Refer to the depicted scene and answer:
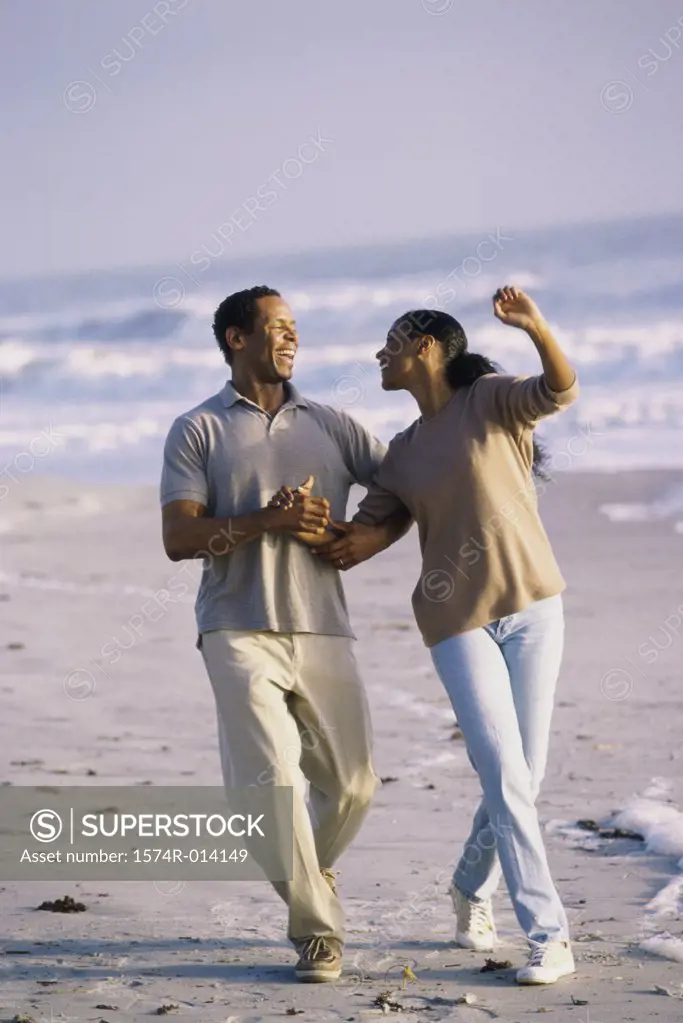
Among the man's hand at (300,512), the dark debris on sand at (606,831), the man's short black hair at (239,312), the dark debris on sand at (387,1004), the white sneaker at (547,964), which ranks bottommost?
the dark debris on sand at (387,1004)

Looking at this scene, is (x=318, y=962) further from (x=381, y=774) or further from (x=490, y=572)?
(x=381, y=774)

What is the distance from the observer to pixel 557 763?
7266mm

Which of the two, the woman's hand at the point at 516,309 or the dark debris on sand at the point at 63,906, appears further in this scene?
the dark debris on sand at the point at 63,906

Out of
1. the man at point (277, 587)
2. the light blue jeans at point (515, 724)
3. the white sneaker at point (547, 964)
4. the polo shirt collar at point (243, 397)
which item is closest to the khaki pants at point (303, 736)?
the man at point (277, 587)

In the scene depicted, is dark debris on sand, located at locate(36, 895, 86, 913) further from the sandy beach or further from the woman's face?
the woman's face

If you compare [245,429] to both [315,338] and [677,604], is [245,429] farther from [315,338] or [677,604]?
[315,338]

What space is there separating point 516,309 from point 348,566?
2.99 feet

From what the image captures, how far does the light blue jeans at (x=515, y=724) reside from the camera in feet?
14.8

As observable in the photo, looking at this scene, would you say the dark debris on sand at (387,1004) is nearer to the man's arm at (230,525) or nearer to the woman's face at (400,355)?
the man's arm at (230,525)

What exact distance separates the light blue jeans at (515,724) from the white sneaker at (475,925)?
1.01 ft

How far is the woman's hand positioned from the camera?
455cm

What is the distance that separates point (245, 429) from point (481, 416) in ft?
2.29

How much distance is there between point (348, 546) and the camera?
4875 millimetres

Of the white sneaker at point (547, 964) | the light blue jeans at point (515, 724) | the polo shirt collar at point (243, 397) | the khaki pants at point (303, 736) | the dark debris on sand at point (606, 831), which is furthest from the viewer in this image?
the dark debris on sand at point (606, 831)
